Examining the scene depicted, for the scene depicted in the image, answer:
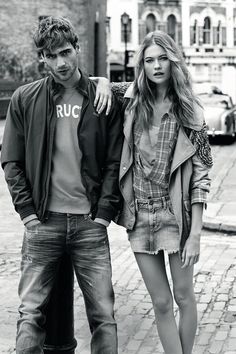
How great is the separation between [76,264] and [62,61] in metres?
1.07

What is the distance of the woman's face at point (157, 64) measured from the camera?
151 inches

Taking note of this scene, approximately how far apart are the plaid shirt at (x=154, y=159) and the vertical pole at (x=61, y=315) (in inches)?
24.8

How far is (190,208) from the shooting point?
3875 mm

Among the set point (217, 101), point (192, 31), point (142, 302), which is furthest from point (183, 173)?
point (192, 31)

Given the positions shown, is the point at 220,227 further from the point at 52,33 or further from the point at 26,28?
the point at 26,28

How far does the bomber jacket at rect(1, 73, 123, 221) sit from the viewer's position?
3729 millimetres

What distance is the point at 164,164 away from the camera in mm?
3824

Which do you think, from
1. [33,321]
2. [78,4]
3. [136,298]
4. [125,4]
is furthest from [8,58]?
Result: [33,321]

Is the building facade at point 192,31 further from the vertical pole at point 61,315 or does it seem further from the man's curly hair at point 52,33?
the man's curly hair at point 52,33

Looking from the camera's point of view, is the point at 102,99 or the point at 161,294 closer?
the point at 102,99

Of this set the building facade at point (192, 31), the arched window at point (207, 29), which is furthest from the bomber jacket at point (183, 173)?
the arched window at point (207, 29)

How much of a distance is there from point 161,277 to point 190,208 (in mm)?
418

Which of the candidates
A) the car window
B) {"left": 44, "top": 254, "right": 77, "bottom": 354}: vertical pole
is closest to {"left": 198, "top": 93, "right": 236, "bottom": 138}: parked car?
the car window

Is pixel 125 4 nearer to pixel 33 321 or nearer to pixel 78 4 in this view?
pixel 78 4
